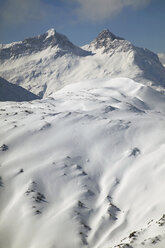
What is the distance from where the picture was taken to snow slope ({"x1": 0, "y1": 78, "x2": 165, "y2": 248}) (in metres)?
26.3

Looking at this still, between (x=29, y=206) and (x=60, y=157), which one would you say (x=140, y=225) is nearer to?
(x=29, y=206)

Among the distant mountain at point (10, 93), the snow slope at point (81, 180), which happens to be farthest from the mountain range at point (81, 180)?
the distant mountain at point (10, 93)

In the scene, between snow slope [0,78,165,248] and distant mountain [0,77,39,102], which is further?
distant mountain [0,77,39,102]

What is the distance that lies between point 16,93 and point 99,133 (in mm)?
157166

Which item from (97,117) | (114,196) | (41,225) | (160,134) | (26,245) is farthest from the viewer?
(97,117)

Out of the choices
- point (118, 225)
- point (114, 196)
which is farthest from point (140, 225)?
point (114, 196)

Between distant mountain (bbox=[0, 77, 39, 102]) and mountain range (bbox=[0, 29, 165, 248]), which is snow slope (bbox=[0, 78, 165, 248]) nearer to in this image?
mountain range (bbox=[0, 29, 165, 248])

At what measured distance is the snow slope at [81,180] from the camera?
26.3m

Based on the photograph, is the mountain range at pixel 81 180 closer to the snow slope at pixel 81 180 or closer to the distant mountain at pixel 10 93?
the snow slope at pixel 81 180

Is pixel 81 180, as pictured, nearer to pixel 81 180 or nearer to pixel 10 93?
pixel 81 180

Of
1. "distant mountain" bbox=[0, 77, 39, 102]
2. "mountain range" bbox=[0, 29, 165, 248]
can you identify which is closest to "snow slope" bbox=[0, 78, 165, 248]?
"mountain range" bbox=[0, 29, 165, 248]

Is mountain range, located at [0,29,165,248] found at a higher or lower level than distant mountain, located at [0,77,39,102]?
lower

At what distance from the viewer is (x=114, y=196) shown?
1239 inches

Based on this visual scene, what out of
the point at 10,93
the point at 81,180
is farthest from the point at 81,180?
the point at 10,93
